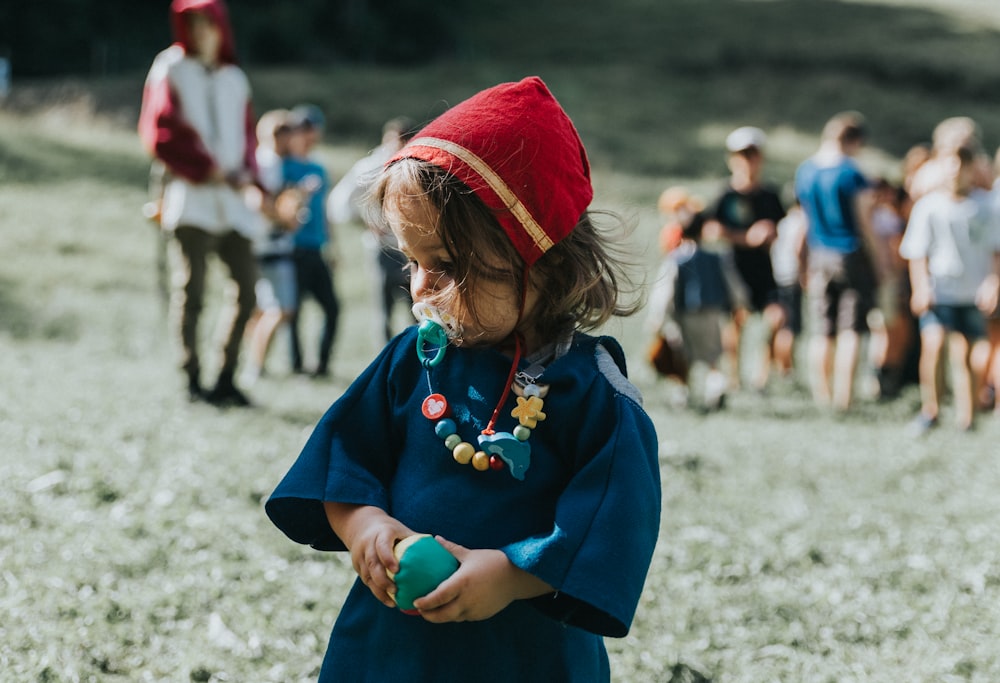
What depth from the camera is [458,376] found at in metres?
2.25

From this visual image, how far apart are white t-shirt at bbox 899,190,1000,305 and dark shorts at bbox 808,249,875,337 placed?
76cm

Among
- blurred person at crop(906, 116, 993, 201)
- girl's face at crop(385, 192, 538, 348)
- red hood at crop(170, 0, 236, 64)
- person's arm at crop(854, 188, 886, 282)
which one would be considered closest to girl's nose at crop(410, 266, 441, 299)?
girl's face at crop(385, 192, 538, 348)

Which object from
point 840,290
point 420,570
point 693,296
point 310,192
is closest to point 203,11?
point 310,192

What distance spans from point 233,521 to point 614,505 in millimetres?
2975

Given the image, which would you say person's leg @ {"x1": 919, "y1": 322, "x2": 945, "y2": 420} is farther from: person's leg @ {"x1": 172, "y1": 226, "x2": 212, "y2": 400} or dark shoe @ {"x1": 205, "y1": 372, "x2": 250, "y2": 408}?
person's leg @ {"x1": 172, "y1": 226, "x2": 212, "y2": 400}

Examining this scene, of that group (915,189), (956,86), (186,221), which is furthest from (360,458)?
(956,86)

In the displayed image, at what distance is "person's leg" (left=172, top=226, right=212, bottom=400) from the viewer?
6.41m

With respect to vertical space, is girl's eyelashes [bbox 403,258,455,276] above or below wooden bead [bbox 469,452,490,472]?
above

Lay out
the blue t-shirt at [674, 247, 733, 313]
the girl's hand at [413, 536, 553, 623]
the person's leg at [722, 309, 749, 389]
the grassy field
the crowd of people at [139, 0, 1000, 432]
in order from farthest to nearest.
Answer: the person's leg at [722, 309, 749, 389] → the blue t-shirt at [674, 247, 733, 313] → the crowd of people at [139, 0, 1000, 432] → the grassy field → the girl's hand at [413, 536, 553, 623]

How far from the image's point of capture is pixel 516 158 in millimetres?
2115

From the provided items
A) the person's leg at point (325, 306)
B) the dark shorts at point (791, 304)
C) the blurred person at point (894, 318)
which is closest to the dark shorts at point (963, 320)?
the blurred person at point (894, 318)

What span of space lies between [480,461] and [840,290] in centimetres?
725

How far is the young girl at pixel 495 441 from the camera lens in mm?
2057

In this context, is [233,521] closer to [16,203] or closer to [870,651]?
[870,651]
